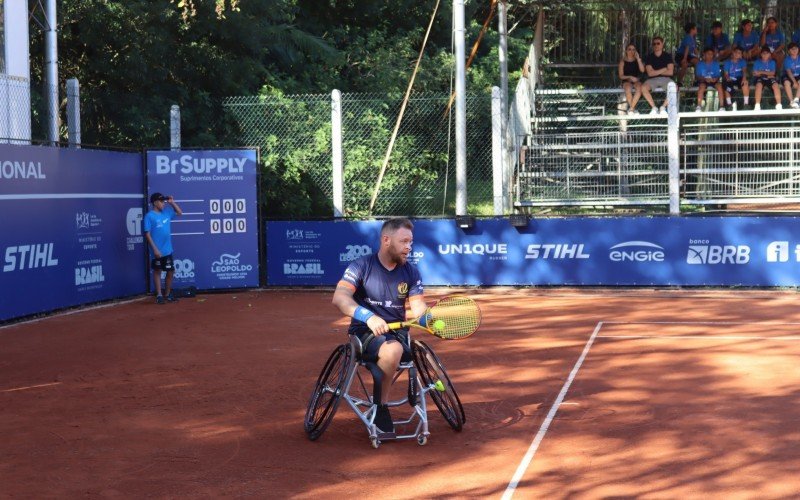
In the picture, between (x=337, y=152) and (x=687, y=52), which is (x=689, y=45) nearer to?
(x=687, y=52)

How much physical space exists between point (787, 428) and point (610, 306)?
896 centimetres

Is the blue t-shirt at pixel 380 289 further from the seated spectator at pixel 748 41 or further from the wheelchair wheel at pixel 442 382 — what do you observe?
the seated spectator at pixel 748 41

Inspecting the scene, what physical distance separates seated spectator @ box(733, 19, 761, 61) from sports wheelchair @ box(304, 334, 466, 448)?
1949cm

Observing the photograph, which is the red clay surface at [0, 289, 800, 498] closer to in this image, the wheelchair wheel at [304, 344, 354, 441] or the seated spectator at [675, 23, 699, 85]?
the wheelchair wheel at [304, 344, 354, 441]

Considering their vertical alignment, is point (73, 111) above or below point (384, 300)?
above

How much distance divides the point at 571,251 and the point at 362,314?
1211cm

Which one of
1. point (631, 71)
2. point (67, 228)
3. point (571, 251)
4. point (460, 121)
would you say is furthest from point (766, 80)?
point (67, 228)

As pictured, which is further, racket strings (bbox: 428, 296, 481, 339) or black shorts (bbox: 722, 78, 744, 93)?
black shorts (bbox: 722, 78, 744, 93)

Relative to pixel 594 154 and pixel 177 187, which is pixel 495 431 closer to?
pixel 177 187

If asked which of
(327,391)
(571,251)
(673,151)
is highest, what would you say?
(673,151)

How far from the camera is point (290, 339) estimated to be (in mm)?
14719

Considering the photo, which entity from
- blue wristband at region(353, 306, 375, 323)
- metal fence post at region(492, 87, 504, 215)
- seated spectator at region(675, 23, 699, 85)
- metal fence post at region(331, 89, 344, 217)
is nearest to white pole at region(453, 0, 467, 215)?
metal fence post at region(492, 87, 504, 215)

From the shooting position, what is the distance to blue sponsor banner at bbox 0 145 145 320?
16500 mm

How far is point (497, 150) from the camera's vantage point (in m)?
21.1
